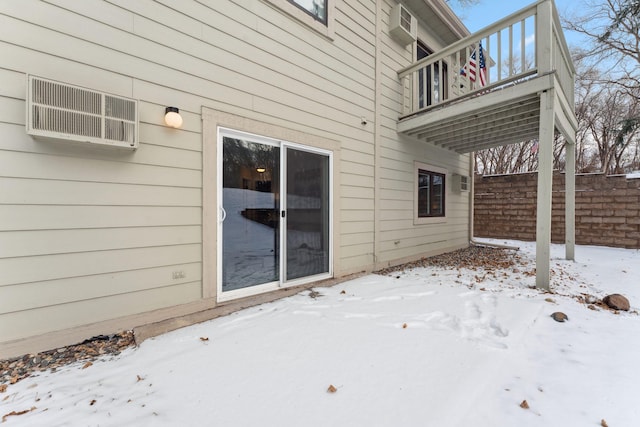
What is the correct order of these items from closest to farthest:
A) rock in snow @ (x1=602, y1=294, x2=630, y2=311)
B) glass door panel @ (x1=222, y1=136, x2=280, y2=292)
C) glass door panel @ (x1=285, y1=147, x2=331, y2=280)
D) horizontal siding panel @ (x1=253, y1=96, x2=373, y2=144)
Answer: rock in snow @ (x1=602, y1=294, x2=630, y2=311) → glass door panel @ (x1=222, y1=136, x2=280, y2=292) → horizontal siding panel @ (x1=253, y1=96, x2=373, y2=144) → glass door panel @ (x1=285, y1=147, x2=331, y2=280)

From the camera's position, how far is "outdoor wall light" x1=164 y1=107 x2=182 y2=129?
7.91 feet

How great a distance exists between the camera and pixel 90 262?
6.99ft

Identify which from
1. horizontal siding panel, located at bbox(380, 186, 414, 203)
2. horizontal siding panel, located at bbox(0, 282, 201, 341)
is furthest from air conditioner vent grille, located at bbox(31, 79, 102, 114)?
horizontal siding panel, located at bbox(380, 186, 414, 203)

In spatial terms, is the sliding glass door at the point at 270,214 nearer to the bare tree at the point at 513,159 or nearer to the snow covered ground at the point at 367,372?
the snow covered ground at the point at 367,372

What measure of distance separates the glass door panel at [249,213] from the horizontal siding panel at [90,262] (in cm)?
40

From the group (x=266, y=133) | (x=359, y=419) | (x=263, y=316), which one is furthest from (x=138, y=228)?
(x=359, y=419)

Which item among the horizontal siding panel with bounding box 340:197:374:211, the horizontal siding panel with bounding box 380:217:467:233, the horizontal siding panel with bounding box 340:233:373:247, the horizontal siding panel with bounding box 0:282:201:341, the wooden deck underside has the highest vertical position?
the wooden deck underside

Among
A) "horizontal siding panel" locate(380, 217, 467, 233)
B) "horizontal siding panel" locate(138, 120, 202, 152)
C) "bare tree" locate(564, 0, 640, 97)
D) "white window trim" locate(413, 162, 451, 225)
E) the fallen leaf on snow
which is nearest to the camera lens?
the fallen leaf on snow

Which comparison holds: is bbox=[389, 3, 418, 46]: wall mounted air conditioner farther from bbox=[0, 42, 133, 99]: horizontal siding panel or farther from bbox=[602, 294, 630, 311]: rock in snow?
bbox=[602, 294, 630, 311]: rock in snow

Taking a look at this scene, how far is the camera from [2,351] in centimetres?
182

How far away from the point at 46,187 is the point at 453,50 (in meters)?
5.04

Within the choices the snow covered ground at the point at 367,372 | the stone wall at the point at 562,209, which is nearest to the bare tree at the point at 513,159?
the stone wall at the point at 562,209

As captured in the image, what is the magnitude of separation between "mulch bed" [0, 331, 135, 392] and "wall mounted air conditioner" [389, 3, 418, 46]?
18.4ft

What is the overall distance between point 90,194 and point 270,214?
5.29ft
